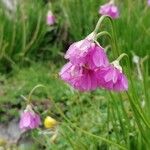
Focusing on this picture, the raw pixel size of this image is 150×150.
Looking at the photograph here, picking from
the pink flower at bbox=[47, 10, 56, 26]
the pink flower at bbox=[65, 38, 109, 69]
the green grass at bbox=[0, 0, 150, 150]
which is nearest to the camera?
the pink flower at bbox=[65, 38, 109, 69]

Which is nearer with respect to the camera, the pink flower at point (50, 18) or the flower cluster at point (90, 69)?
the flower cluster at point (90, 69)

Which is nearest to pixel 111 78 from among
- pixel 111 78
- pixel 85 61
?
pixel 111 78

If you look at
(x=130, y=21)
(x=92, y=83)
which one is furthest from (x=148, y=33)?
(x=92, y=83)

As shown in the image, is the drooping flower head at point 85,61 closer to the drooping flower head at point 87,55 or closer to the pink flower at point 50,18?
the drooping flower head at point 87,55

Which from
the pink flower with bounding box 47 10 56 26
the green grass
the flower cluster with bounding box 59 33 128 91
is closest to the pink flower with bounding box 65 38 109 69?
the flower cluster with bounding box 59 33 128 91

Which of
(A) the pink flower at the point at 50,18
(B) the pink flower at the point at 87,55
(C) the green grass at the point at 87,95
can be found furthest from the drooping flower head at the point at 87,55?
(A) the pink flower at the point at 50,18

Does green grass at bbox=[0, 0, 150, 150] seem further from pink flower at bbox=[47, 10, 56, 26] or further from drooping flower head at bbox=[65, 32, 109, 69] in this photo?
drooping flower head at bbox=[65, 32, 109, 69]

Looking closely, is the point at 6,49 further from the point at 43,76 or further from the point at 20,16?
the point at 43,76

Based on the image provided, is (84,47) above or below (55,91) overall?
below
